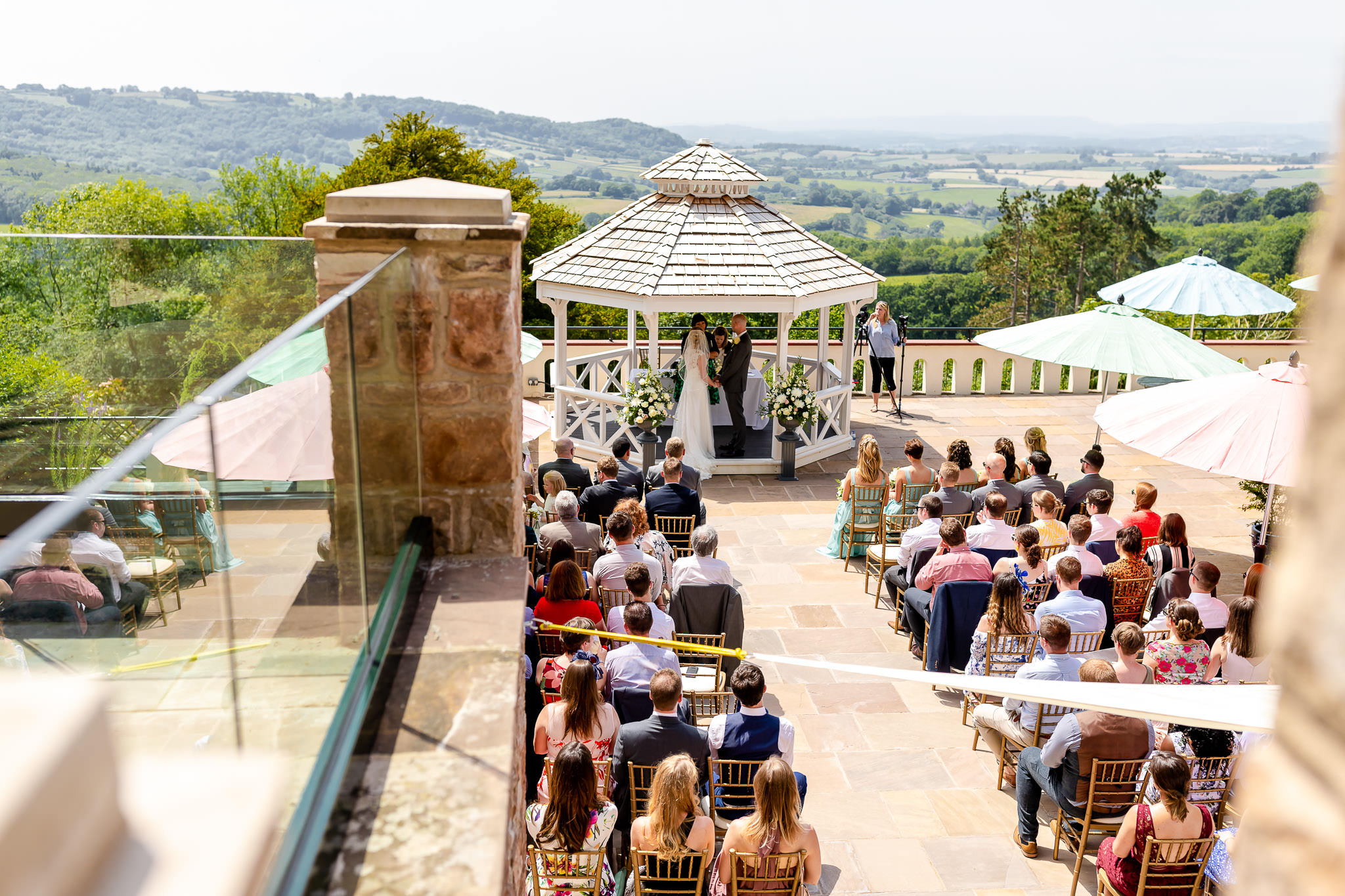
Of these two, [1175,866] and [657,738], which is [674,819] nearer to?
[657,738]

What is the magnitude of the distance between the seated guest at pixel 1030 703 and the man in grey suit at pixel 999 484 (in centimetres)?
247

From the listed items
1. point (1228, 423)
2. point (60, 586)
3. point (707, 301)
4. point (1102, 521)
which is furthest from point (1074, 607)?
point (707, 301)

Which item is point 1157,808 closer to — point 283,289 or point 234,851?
point 234,851

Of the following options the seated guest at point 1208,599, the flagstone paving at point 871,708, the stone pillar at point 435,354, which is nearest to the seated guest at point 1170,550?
the seated guest at point 1208,599

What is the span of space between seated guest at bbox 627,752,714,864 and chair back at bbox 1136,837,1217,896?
7.11 feet

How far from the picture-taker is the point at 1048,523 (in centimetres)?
842

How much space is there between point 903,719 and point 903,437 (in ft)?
28.5

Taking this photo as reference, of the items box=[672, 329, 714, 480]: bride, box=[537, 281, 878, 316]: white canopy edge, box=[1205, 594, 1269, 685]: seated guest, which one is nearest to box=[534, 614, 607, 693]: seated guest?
box=[1205, 594, 1269, 685]: seated guest

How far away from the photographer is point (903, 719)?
24.5 ft

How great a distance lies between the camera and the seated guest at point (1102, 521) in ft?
28.0

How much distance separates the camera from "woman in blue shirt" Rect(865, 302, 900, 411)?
16.8 meters

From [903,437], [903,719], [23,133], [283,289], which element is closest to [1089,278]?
[903,437]

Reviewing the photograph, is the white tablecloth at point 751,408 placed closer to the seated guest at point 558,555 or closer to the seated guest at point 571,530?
the seated guest at point 571,530

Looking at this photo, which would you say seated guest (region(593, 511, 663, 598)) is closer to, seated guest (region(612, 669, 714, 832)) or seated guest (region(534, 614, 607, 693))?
seated guest (region(534, 614, 607, 693))
